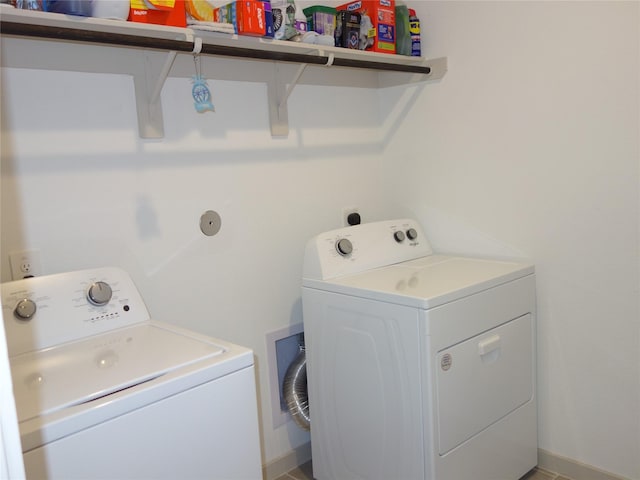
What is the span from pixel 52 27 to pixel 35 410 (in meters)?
0.92

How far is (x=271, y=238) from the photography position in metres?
2.19

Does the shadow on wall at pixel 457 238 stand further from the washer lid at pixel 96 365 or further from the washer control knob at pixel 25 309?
the washer control knob at pixel 25 309

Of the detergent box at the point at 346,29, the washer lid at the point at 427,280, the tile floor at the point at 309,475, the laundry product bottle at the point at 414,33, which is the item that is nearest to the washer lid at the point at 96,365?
the washer lid at the point at 427,280

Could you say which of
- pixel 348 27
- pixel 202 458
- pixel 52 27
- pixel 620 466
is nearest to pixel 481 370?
pixel 620 466

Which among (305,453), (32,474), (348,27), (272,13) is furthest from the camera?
(305,453)

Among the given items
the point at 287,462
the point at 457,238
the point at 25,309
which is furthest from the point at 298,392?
the point at 25,309

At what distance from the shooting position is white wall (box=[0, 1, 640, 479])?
1692 mm

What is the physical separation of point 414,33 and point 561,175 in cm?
84

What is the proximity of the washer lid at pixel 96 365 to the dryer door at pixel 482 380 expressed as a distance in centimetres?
81

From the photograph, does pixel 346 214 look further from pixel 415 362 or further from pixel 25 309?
pixel 25 309

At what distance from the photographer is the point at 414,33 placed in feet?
7.58

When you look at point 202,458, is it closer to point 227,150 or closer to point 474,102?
point 227,150

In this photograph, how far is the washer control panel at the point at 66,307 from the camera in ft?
4.77

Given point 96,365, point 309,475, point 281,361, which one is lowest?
point 309,475
